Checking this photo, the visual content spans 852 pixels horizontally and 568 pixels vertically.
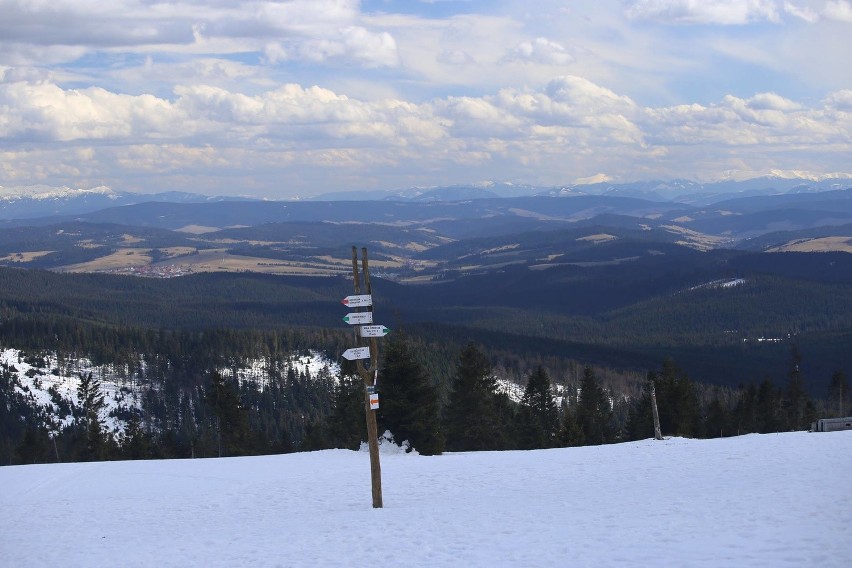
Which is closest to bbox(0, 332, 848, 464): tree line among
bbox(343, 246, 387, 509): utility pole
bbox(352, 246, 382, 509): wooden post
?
bbox(352, 246, 382, 509): wooden post

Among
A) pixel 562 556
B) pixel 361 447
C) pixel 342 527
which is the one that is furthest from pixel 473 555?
pixel 361 447

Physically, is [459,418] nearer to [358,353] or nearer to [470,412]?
[470,412]

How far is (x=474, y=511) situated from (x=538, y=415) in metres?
52.4

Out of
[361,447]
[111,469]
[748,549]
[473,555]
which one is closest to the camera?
[748,549]

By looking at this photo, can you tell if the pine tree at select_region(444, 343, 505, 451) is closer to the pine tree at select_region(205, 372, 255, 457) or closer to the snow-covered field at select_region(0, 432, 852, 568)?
the pine tree at select_region(205, 372, 255, 457)

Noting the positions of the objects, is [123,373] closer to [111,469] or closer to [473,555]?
[111,469]

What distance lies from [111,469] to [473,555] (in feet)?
83.4

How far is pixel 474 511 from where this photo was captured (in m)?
21.7

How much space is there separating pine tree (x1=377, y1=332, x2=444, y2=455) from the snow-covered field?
617 cm

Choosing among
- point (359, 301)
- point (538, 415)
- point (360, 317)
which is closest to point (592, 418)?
point (538, 415)

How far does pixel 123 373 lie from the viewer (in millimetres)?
155625

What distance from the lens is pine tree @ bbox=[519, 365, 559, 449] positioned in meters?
66.5

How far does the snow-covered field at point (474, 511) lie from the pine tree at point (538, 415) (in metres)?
31.6

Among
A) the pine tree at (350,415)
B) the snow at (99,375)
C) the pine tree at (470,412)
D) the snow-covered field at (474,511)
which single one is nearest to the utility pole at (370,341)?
the snow-covered field at (474,511)
